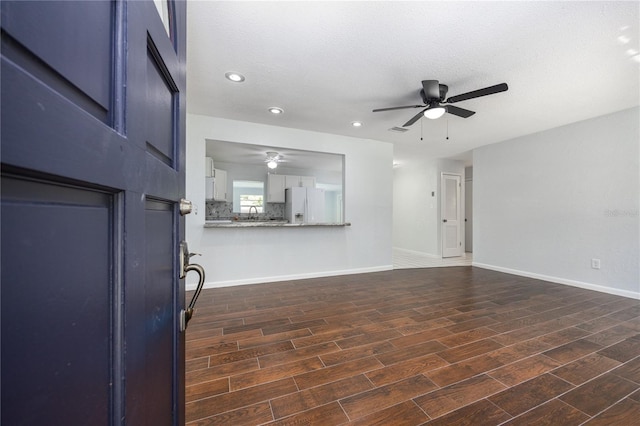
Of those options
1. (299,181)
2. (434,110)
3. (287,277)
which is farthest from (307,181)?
(434,110)

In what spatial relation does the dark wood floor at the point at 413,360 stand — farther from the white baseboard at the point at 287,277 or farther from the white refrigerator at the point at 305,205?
the white refrigerator at the point at 305,205

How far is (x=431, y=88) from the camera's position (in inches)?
99.1

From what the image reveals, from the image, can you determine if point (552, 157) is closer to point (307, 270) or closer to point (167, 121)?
point (307, 270)

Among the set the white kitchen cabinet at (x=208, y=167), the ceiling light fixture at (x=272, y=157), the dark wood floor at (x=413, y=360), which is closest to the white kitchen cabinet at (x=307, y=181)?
the ceiling light fixture at (x=272, y=157)

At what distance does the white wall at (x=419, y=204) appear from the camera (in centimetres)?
631

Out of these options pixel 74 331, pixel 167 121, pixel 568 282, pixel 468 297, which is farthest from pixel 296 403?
pixel 568 282

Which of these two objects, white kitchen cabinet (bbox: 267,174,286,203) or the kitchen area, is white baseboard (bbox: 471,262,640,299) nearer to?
the kitchen area

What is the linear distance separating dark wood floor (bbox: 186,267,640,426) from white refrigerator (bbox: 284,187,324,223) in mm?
3114

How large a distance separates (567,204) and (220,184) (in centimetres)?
634

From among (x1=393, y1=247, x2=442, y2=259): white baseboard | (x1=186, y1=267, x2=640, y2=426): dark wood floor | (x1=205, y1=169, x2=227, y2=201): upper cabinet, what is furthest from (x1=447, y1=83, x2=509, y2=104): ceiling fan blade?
(x1=393, y1=247, x2=442, y2=259): white baseboard

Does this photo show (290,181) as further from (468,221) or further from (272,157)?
(468,221)

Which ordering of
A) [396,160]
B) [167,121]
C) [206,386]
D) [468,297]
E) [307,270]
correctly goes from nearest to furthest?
1. [167,121]
2. [206,386]
3. [468,297]
4. [307,270]
5. [396,160]

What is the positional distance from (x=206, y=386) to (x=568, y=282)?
4.96 meters

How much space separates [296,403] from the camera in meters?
1.40
